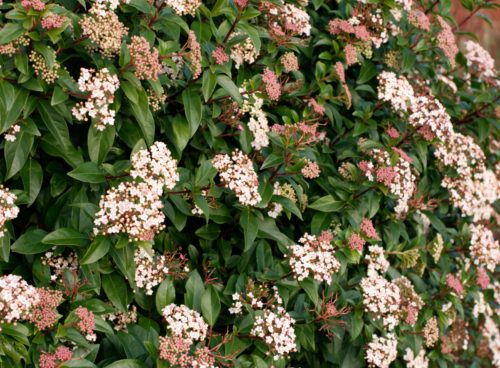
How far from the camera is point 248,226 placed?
12.1ft

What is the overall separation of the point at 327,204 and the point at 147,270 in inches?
47.1

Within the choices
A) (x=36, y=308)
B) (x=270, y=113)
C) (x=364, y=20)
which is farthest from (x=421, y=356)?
(x=36, y=308)

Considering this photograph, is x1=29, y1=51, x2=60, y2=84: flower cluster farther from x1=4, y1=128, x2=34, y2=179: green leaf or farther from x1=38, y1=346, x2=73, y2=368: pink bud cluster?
x1=38, y1=346, x2=73, y2=368: pink bud cluster

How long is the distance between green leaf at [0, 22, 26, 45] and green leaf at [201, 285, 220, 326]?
154 centimetres

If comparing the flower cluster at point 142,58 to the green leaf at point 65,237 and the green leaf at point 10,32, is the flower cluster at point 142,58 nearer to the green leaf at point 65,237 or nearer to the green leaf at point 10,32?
the green leaf at point 10,32

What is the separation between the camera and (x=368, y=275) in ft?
13.8

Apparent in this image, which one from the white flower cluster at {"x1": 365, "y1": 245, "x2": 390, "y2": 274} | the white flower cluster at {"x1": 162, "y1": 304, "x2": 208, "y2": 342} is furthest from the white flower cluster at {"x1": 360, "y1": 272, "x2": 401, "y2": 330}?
the white flower cluster at {"x1": 162, "y1": 304, "x2": 208, "y2": 342}

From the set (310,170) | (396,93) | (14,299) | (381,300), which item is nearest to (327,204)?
(310,170)

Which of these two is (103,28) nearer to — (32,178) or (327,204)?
(32,178)

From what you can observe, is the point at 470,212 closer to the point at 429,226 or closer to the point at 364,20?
the point at 429,226

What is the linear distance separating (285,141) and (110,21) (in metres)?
1.15

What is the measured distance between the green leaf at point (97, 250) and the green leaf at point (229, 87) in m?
1.00

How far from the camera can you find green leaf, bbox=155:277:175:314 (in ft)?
11.6

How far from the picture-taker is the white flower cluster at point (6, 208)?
3.03 m
